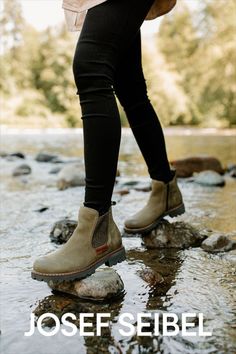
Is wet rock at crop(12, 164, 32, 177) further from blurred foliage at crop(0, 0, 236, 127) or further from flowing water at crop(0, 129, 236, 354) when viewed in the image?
blurred foliage at crop(0, 0, 236, 127)

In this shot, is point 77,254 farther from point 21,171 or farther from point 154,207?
point 21,171

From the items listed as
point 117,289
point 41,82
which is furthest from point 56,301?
point 41,82

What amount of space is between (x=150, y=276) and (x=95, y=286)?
0.25 meters

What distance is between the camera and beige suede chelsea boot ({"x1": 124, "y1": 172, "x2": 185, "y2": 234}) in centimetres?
227

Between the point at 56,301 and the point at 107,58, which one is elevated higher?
the point at 107,58

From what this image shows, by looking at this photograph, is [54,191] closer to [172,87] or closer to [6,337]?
[6,337]

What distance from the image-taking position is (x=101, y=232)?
1702 millimetres

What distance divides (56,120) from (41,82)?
9.47 m

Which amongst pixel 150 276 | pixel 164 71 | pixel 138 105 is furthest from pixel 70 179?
pixel 164 71

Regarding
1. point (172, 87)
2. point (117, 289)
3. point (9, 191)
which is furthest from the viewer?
point (172, 87)

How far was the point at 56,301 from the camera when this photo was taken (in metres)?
1.55

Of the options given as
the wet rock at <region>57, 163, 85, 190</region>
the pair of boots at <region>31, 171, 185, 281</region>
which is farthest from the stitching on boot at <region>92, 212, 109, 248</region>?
the wet rock at <region>57, 163, 85, 190</region>

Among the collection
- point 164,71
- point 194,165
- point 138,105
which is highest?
point 164,71

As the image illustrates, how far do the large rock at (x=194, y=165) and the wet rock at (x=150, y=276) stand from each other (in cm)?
369
